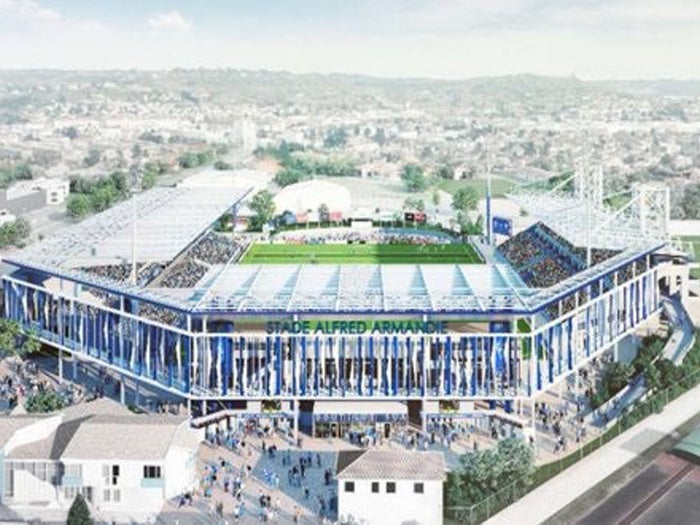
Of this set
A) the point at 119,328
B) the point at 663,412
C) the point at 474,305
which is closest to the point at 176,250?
the point at 119,328

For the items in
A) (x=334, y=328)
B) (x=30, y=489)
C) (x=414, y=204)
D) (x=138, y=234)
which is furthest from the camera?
(x=414, y=204)

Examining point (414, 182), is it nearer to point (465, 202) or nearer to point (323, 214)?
point (465, 202)

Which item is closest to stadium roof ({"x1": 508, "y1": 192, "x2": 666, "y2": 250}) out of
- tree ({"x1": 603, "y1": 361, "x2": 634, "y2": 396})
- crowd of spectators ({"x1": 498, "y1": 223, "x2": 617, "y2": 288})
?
crowd of spectators ({"x1": 498, "y1": 223, "x2": 617, "y2": 288})

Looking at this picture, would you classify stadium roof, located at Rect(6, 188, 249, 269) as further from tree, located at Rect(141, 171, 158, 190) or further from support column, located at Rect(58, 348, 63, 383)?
tree, located at Rect(141, 171, 158, 190)

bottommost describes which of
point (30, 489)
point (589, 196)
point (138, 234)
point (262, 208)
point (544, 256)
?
point (30, 489)

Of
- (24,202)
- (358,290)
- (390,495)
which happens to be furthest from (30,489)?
(24,202)

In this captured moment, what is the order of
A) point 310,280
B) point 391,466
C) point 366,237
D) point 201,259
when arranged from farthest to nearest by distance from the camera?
point 366,237 < point 201,259 < point 310,280 < point 391,466
